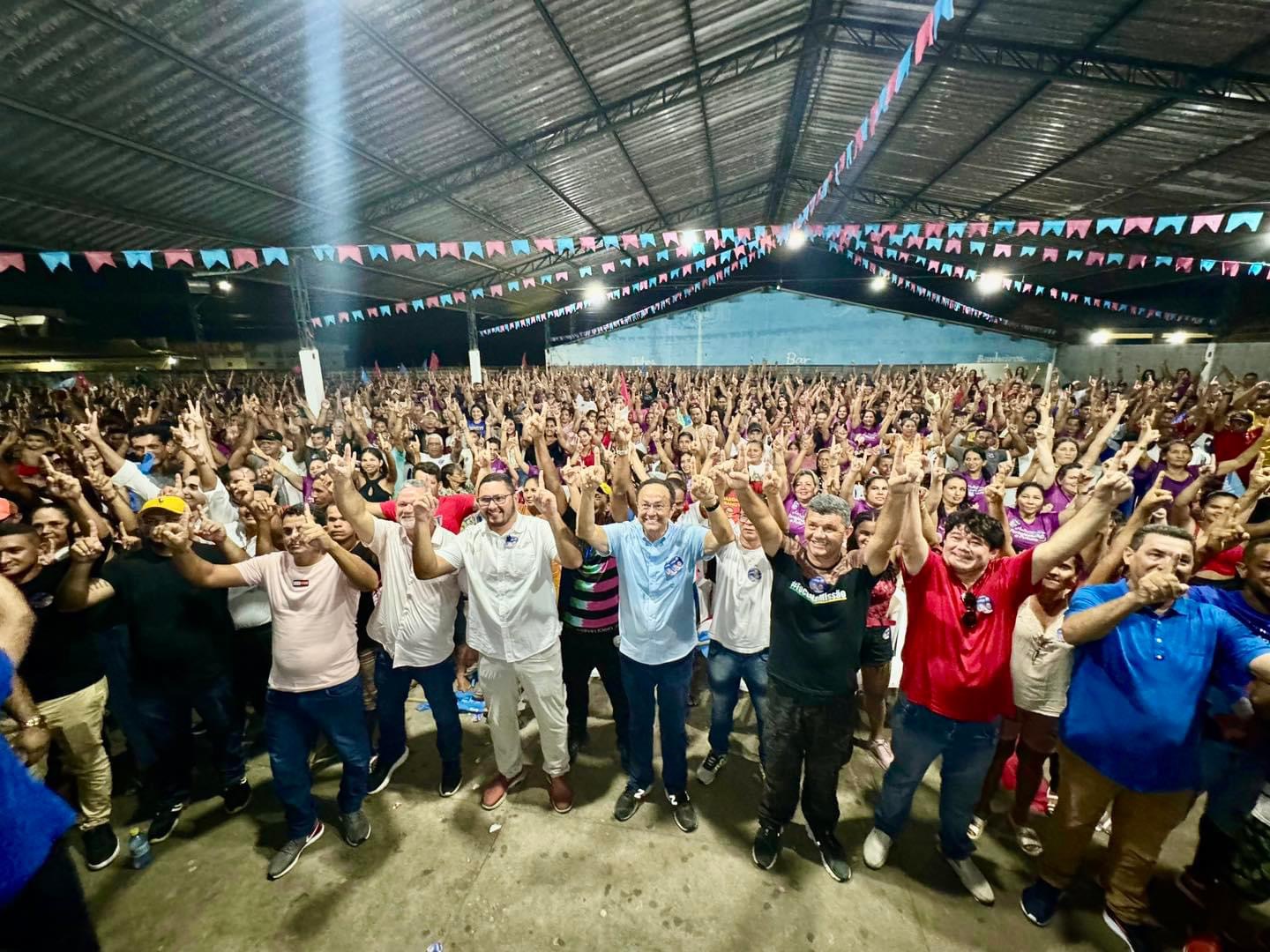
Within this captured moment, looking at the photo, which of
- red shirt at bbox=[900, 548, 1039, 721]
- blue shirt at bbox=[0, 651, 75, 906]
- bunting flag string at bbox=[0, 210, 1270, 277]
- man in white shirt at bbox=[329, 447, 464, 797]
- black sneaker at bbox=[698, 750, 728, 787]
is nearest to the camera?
blue shirt at bbox=[0, 651, 75, 906]

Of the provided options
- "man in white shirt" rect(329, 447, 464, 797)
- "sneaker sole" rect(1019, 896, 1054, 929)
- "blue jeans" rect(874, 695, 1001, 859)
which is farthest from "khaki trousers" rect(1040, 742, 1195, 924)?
"man in white shirt" rect(329, 447, 464, 797)

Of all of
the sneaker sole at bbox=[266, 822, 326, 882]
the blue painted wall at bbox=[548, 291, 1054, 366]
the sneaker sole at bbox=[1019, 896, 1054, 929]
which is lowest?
the sneaker sole at bbox=[1019, 896, 1054, 929]

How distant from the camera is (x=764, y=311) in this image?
2052 centimetres

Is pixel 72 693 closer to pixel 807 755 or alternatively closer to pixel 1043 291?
pixel 807 755

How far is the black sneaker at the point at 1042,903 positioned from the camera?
7.83 ft

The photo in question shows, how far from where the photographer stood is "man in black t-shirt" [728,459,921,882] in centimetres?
236

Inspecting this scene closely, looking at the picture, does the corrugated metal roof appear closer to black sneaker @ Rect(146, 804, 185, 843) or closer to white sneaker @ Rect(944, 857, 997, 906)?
black sneaker @ Rect(146, 804, 185, 843)

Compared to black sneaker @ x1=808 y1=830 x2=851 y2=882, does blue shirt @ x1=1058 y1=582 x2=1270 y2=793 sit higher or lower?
higher

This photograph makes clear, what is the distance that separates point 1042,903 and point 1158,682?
3.99 ft

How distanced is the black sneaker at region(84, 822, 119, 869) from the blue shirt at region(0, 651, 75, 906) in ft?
5.61

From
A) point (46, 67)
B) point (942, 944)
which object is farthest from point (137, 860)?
point (46, 67)

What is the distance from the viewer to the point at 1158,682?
2.05 m

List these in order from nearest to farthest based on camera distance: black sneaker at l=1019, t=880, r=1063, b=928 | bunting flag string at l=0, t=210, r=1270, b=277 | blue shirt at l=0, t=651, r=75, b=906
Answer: blue shirt at l=0, t=651, r=75, b=906 < black sneaker at l=1019, t=880, r=1063, b=928 < bunting flag string at l=0, t=210, r=1270, b=277

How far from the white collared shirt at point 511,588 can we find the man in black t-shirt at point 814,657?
3.89ft
